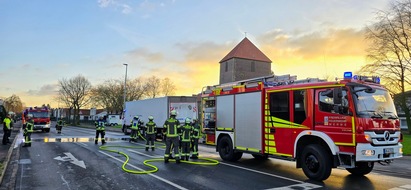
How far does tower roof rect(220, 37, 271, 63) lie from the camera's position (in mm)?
74938

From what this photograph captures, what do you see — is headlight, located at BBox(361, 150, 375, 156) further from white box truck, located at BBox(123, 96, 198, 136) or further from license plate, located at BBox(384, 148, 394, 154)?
white box truck, located at BBox(123, 96, 198, 136)

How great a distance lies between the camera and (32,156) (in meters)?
12.6

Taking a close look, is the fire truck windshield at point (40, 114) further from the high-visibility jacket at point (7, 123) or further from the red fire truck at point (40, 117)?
the high-visibility jacket at point (7, 123)

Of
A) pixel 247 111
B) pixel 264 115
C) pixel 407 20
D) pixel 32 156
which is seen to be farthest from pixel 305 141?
pixel 407 20

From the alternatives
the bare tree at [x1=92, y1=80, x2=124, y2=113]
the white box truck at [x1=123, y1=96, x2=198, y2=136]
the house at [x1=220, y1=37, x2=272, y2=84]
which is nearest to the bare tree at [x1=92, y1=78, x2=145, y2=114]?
the bare tree at [x1=92, y1=80, x2=124, y2=113]

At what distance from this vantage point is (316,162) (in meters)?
8.20

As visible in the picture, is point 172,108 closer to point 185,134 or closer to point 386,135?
point 185,134

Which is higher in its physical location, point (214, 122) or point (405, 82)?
point (405, 82)

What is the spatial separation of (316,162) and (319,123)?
→ 1.00 metres

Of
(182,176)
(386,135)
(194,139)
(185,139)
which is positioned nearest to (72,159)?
(185,139)

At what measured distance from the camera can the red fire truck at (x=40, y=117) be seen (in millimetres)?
29844

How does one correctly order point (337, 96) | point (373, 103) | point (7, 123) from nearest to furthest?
point (337, 96) < point (373, 103) < point (7, 123)

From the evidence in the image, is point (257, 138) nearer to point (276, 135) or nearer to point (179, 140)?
point (276, 135)

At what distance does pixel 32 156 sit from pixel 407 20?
101 ft
